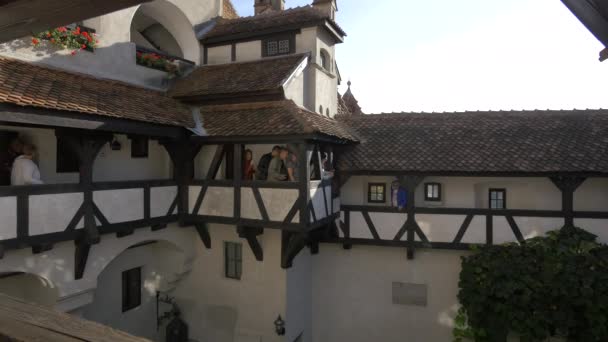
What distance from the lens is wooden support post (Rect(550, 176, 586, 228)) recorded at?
9055mm

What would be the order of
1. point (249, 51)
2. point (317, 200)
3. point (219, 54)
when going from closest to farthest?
1. point (317, 200)
2. point (249, 51)
3. point (219, 54)

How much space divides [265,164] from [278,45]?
4.12 m

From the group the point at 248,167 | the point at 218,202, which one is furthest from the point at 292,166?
the point at 218,202

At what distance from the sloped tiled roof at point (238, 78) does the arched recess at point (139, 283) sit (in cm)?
404

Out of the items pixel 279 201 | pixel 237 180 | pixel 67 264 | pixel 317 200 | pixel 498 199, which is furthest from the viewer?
pixel 498 199

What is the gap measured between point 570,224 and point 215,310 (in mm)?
9131

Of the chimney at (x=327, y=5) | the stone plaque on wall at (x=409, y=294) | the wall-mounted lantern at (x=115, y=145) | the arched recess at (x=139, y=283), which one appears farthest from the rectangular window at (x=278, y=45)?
the stone plaque on wall at (x=409, y=294)

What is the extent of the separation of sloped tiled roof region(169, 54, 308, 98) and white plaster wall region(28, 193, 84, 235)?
13.4 ft

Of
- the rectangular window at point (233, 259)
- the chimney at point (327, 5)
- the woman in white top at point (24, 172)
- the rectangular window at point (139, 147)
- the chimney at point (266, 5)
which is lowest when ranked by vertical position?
the rectangular window at point (233, 259)

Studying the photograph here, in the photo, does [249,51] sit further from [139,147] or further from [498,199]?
[498,199]

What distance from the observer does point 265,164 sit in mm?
9391

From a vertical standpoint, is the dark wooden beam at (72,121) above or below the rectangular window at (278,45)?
below

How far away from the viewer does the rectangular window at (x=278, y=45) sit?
11.3 meters

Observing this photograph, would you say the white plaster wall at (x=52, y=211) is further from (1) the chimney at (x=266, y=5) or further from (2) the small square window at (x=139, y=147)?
(1) the chimney at (x=266, y=5)
